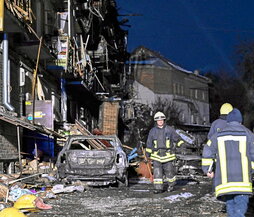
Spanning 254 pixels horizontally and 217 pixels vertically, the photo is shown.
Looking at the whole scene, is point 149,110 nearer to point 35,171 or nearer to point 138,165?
point 138,165

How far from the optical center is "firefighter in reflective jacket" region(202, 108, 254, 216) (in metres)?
5.57

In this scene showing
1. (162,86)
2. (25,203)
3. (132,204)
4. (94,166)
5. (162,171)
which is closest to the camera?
(25,203)

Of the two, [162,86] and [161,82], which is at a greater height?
[161,82]

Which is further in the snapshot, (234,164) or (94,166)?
(94,166)

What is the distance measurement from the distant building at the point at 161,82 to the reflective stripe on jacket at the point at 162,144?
36.6m

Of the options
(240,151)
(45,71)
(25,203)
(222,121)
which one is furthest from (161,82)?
(240,151)

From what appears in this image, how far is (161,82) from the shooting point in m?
50.5

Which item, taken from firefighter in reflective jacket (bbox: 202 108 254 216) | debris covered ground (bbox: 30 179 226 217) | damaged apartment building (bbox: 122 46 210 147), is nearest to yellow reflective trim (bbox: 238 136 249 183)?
firefighter in reflective jacket (bbox: 202 108 254 216)

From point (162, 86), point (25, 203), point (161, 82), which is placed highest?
point (161, 82)

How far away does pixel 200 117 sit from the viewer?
54875 millimetres

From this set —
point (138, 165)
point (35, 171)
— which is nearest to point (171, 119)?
point (138, 165)

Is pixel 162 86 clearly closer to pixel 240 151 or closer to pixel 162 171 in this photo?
pixel 162 171

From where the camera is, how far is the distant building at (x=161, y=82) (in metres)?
49.3

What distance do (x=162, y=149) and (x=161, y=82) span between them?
3914 cm
